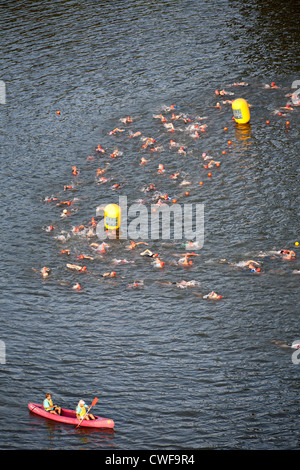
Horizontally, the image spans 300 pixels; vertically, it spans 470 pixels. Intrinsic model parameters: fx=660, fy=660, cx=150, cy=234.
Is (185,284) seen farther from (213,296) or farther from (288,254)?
(288,254)

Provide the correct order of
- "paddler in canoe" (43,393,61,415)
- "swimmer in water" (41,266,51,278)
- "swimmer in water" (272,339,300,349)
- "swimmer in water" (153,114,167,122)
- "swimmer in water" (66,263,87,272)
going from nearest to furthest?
"paddler in canoe" (43,393,61,415)
"swimmer in water" (272,339,300,349)
"swimmer in water" (41,266,51,278)
"swimmer in water" (66,263,87,272)
"swimmer in water" (153,114,167,122)

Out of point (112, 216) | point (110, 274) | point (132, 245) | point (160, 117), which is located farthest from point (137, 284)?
point (160, 117)

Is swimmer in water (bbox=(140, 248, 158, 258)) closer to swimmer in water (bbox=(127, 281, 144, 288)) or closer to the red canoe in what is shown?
swimmer in water (bbox=(127, 281, 144, 288))

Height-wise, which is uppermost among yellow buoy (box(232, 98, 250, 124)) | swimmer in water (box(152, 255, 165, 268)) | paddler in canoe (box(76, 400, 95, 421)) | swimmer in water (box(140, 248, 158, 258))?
yellow buoy (box(232, 98, 250, 124))

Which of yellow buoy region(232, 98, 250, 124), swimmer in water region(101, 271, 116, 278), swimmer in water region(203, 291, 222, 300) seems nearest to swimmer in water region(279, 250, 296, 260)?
swimmer in water region(203, 291, 222, 300)

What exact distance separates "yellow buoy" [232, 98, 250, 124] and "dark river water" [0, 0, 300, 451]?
723 mm

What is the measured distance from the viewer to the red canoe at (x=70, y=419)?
97.5 feet

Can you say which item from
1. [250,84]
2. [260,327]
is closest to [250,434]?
[260,327]

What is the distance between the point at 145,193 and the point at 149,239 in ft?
19.0

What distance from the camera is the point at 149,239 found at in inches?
1726

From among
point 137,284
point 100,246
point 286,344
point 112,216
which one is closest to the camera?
point 286,344

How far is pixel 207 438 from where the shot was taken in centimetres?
2853

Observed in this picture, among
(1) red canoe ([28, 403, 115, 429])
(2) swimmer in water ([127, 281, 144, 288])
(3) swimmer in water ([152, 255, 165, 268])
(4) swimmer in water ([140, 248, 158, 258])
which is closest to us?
(1) red canoe ([28, 403, 115, 429])

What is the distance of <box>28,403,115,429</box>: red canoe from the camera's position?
29.7m
